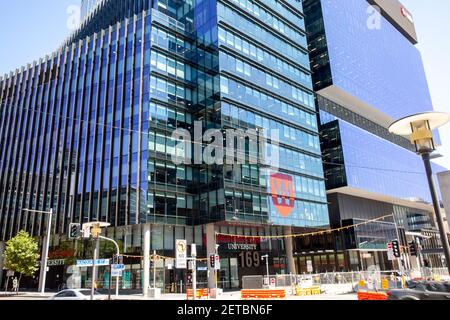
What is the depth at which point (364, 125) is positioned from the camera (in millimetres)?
90688

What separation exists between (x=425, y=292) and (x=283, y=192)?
3607 cm

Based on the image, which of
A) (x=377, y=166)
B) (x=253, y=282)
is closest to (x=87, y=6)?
(x=377, y=166)

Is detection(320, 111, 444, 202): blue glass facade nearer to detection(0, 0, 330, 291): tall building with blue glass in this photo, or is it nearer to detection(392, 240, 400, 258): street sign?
detection(0, 0, 330, 291): tall building with blue glass

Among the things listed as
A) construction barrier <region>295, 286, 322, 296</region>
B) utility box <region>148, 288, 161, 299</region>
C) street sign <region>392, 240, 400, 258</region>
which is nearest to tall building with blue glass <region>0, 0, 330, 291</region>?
utility box <region>148, 288, 161, 299</region>

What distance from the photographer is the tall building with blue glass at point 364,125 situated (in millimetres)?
70375

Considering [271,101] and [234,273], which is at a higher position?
[271,101]

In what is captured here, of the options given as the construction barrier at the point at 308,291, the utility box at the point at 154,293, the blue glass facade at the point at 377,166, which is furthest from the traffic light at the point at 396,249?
the blue glass facade at the point at 377,166

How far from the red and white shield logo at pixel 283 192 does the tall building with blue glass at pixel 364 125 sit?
1954cm

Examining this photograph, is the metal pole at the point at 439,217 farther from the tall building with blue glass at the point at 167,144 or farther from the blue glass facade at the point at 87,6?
the blue glass facade at the point at 87,6

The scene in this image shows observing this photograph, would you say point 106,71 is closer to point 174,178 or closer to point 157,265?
point 174,178

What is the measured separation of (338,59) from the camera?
254 ft

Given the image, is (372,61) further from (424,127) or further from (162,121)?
(424,127)

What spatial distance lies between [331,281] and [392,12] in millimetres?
105843
